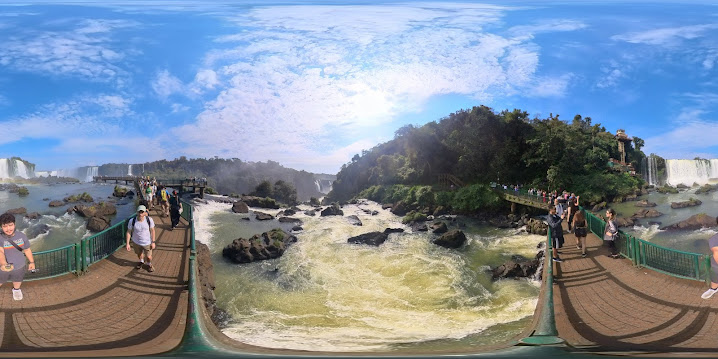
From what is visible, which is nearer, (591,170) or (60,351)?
(60,351)

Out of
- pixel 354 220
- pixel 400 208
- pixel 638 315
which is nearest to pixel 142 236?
pixel 354 220

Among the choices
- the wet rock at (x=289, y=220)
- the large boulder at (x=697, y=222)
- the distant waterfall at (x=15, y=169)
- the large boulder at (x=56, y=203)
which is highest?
the distant waterfall at (x=15, y=169)

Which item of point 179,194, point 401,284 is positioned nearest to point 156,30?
point 179,194

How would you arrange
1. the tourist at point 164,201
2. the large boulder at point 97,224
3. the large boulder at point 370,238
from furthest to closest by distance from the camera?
1. the large boulder at point 370,238
2. the tourist at point 164,201
3. the large boulder at point 97,224

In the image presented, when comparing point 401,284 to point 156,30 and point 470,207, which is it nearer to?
point 470,207

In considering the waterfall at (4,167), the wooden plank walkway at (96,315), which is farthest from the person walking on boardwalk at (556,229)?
the waterfall at (4,167)

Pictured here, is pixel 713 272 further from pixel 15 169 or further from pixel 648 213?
pixel 15 169

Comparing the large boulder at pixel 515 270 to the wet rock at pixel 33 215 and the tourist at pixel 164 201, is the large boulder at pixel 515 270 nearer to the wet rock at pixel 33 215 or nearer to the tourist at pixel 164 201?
the tourist at pixel 164 201
